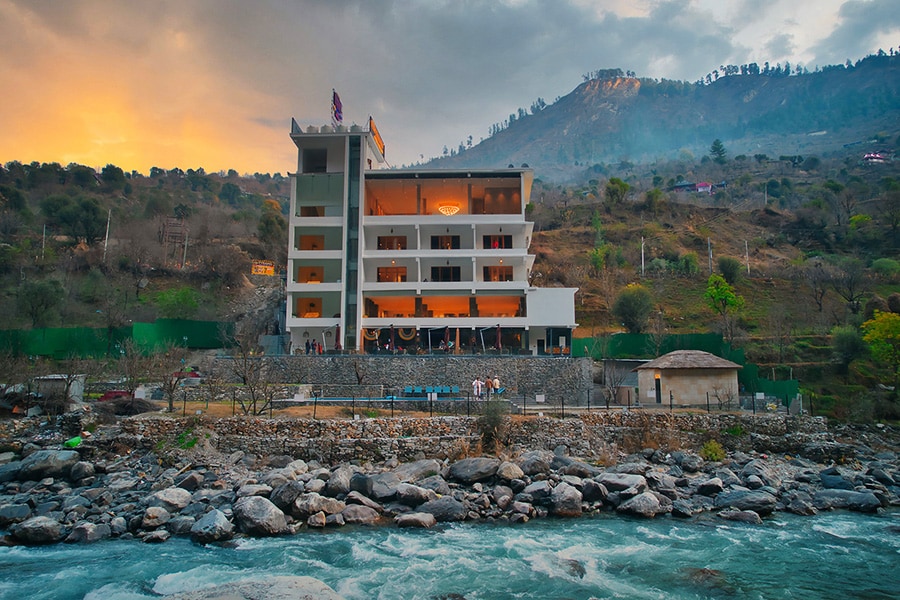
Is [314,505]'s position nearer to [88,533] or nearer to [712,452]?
[88,533]

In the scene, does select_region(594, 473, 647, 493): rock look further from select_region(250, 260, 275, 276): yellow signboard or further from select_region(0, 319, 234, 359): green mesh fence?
select_region(250, 260, 275, 276): yellow signboard

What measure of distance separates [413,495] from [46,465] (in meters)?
13.0

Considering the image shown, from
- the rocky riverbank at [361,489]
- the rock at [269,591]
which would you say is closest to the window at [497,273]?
the rocky riverbank at [361,489]

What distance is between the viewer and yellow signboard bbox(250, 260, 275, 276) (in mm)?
64562

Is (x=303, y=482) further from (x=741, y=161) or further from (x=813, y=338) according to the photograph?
(x=741, y=161)

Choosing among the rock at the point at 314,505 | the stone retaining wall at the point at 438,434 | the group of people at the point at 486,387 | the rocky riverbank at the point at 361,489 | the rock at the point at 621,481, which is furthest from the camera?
the group of people at the point at 486,387

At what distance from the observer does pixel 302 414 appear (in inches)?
1009

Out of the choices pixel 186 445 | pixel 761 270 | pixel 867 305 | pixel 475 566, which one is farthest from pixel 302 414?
pixel 761 270

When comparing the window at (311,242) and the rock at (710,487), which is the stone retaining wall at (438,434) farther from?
the window at (311,242)

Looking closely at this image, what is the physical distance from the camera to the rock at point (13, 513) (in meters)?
16.4

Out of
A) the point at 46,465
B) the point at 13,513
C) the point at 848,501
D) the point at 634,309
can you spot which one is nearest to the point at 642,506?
the point at 848,501

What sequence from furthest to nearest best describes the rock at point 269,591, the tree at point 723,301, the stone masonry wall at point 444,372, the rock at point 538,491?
the tree at point 723,301 < the stone masonry wall at point 444,372 < the rock at point 538,491 < the rock at point 269,591

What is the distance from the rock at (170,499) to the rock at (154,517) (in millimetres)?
438

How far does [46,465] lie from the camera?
66.6 feet
